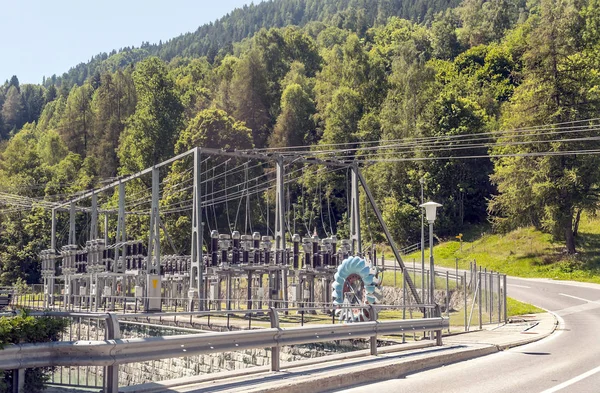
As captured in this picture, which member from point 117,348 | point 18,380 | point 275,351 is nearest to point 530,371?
point 275,351

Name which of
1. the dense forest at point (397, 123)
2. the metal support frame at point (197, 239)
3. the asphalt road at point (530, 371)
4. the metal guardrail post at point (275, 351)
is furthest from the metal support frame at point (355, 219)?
the metal guardrail post at point (275, 351)

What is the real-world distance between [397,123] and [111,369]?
71.7m

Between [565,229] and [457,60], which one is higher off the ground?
[457,60]

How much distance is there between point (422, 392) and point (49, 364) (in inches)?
214

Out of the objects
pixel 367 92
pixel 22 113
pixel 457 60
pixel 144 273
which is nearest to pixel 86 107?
pixel 367 92

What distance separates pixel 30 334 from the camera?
8797 millimetres

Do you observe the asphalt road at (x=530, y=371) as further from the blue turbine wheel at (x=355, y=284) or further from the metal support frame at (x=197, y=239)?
the metal support frame at (x=197, y=239)

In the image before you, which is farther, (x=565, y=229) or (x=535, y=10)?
(x=535, y=10)

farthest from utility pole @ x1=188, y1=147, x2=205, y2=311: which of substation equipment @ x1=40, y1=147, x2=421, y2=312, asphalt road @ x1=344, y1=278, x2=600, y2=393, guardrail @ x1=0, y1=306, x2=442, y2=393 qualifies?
guardrail @ x1=0, y1=306, x2=442, y2=393

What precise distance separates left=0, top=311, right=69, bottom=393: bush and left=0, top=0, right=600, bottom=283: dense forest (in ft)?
103

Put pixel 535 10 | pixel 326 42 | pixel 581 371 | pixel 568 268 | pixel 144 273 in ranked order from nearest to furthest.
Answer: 1. pixel 581 371
2. pixel 144 273
3. pixel 568 268
4. pixel 535 10
5. pixel 326 42

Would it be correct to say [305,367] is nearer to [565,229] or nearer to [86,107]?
[565,229]

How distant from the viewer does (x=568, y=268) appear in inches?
1978

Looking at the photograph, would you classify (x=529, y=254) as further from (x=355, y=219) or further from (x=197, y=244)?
(x=197, y=244)
